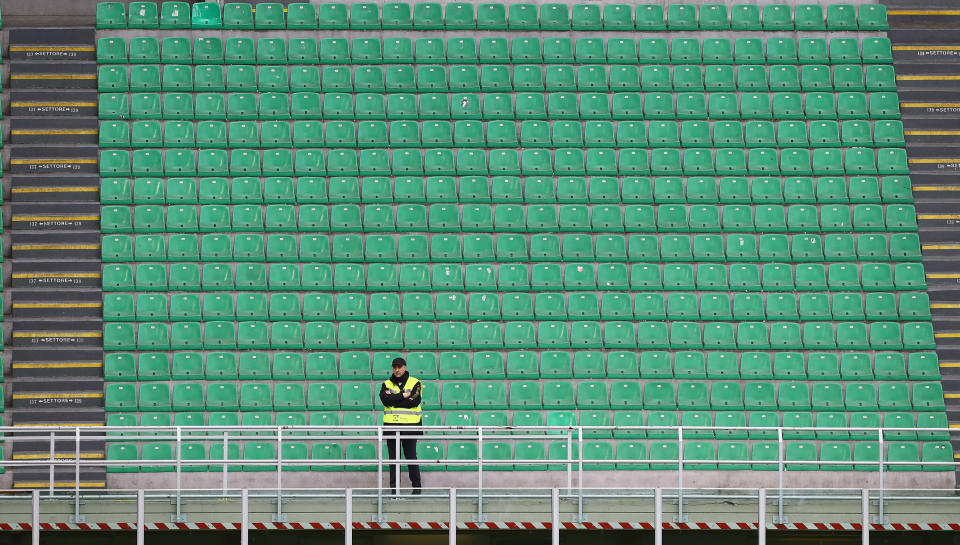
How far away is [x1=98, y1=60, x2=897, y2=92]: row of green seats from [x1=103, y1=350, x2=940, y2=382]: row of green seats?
399cm

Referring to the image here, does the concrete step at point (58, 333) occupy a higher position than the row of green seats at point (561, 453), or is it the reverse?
the concrete step at point (58, 333)

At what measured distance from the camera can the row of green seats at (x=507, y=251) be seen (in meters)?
17.8

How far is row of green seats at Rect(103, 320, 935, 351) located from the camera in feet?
56.9

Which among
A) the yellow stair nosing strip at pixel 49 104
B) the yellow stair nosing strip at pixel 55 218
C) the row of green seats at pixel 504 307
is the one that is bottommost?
the row of green seats at pixel 504 307

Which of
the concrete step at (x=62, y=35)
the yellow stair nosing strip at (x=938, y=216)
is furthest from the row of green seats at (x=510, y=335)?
the concrete step at (x=62, y=35)

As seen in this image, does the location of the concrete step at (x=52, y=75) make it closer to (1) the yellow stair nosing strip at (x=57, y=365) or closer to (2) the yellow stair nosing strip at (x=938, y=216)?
(1) the yellow stair nosing strip at (x=57, y=365)

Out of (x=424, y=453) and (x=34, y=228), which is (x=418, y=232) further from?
(x=34, y=228)

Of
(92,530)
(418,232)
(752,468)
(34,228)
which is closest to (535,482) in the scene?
(752,468)

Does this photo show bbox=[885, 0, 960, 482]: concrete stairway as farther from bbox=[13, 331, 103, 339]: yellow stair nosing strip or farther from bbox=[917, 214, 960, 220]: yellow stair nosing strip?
bbox=[13, 331, 103, 339]: yellow stair nosing strip

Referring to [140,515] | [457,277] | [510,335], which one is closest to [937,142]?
[510,335]

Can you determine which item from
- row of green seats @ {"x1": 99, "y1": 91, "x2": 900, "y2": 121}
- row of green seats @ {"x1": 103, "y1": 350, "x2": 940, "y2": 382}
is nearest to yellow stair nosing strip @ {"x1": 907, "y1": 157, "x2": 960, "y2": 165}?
row of green seats @ {"x1": 99, "y1": 91, "x2": 900, "y2": 121}

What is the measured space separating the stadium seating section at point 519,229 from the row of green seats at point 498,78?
39 millimetres

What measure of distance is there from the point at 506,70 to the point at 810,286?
16.4ft

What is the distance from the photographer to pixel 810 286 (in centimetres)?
1794
